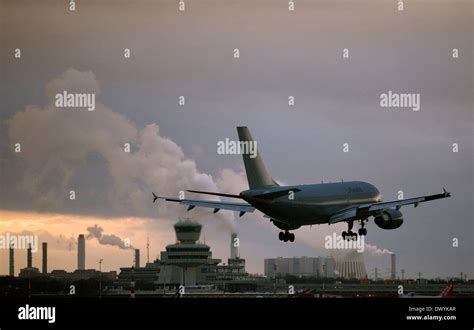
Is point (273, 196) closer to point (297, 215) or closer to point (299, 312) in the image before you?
point (297, 215)

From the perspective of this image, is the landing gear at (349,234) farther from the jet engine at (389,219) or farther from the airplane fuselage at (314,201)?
the jet engine at (389,219)

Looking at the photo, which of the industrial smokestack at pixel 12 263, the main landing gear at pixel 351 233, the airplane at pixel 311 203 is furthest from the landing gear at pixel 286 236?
the industrial smokestack at pixel 12 263

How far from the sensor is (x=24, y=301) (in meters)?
111

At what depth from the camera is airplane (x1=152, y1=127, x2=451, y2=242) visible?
142125 millimetres

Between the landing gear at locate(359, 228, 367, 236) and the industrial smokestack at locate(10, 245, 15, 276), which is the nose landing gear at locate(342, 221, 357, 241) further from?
the industrial smokestack at locate(10, 245, 15, 276)

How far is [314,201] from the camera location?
146 m

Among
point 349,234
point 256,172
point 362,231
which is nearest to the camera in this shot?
point 256,172

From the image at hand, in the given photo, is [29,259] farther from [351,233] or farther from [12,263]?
[351,233]

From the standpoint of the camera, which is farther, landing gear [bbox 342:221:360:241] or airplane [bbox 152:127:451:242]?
landing gear [bbox 342:221:360:241]

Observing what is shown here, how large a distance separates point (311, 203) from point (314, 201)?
0.56m

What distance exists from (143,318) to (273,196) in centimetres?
3203

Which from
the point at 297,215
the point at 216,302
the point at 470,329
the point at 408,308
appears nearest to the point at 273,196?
the point at 297,215

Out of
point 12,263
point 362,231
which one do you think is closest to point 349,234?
point 362,231

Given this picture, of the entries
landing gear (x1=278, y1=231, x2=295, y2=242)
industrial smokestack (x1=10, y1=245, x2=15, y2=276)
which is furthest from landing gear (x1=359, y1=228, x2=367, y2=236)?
industrial smokestack (x1=10, y1=245, x2=15, y2=276)
